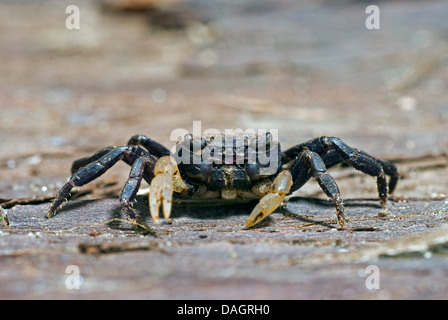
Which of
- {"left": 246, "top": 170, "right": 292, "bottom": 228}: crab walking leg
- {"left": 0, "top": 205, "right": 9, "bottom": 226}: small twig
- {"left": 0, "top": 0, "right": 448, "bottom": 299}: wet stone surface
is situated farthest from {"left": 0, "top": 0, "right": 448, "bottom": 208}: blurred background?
{"left": 246, "top": 170, "right": 292, "bottom": 228}: crab walking leg

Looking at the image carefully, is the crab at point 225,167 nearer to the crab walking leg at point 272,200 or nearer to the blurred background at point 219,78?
the crab walking leg at point 272,200

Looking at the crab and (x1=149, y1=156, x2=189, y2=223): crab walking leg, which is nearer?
(x1=149, y1=156, x2=189, y2=223): crab walking leg

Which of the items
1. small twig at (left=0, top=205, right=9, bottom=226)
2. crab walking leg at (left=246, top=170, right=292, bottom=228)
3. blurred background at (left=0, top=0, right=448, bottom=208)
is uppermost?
blurred background at (left=0, top=0, right=448, bottom=208)

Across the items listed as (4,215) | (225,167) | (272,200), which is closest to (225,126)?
(225,167)

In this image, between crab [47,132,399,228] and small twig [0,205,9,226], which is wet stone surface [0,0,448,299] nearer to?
small twig [0,205,9,226]

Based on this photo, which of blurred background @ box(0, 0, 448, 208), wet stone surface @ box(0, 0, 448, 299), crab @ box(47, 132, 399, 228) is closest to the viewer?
wet stone surface @ box(0, 0, 448, 299)

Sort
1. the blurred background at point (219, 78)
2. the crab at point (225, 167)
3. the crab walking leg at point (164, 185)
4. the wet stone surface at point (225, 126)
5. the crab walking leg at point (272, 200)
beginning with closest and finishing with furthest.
Answer: the wet stone surface at point (225, 126) < the crab walking leg at point (164, 185) < the crab walking leg at point (272, 200) < the crab at point (225, 167) < the blurred background at point (219, 78)

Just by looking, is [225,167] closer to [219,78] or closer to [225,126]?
[225,126]

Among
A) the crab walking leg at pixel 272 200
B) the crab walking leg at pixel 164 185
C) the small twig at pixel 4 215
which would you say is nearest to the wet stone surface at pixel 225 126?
the small twig at pixel 4 215
